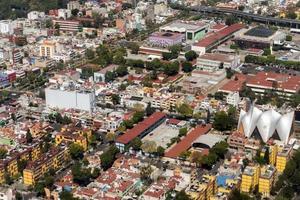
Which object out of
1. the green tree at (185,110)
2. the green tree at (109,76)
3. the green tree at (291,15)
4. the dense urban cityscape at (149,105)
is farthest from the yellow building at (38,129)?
the green tree at (291,15)

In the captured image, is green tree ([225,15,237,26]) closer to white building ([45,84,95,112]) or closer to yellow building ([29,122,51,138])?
white building ([45,84,95,112])

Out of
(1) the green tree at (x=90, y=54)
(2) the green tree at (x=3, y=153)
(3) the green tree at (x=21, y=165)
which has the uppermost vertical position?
(1) the green tree at (x=90, y=54)

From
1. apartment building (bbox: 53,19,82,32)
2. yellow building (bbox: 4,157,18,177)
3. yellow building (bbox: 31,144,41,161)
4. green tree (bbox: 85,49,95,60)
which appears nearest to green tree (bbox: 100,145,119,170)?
yellow building (bbox: 31,144,41,161)

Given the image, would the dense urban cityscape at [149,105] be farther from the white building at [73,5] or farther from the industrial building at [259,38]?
the white building at [73,5]

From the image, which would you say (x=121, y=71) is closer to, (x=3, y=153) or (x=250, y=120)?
(x=250, y=120)

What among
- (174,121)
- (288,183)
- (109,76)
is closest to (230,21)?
(109,76)
